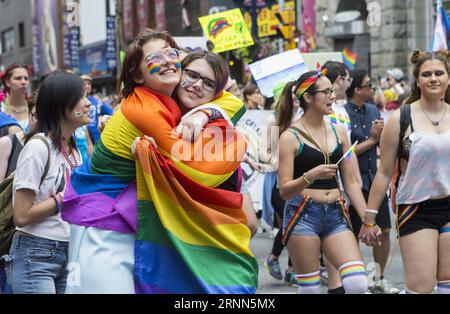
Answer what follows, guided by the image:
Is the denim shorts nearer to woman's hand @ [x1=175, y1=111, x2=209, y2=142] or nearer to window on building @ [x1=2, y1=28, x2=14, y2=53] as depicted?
woman's hand @ [x1=175, y1=111, x2=209, y2=142]

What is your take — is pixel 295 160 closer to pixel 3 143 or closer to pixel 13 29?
pixel 3 143

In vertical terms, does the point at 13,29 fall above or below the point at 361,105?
above

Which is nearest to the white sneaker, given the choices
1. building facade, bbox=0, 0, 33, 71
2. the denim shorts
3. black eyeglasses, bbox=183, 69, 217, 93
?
the denim shorts

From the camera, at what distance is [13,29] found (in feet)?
230

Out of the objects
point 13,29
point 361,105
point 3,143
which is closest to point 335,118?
point 361,105

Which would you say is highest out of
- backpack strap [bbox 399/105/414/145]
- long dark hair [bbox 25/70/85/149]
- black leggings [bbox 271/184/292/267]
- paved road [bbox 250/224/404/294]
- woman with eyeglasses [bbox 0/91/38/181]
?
long dark hair [bbox 25/70/85/149]

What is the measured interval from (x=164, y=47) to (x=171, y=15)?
134ft

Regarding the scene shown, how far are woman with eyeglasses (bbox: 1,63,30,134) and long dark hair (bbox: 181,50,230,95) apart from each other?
3.63 metres

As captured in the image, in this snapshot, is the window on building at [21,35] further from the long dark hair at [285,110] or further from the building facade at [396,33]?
the long dark hair at [285,110]

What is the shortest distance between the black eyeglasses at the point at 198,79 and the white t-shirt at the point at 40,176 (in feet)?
3.01

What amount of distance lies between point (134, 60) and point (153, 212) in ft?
2.42

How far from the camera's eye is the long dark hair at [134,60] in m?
4.08

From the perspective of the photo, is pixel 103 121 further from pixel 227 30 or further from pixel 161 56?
pixel 227 30

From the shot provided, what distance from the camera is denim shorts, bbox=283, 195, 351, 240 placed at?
234 inches
